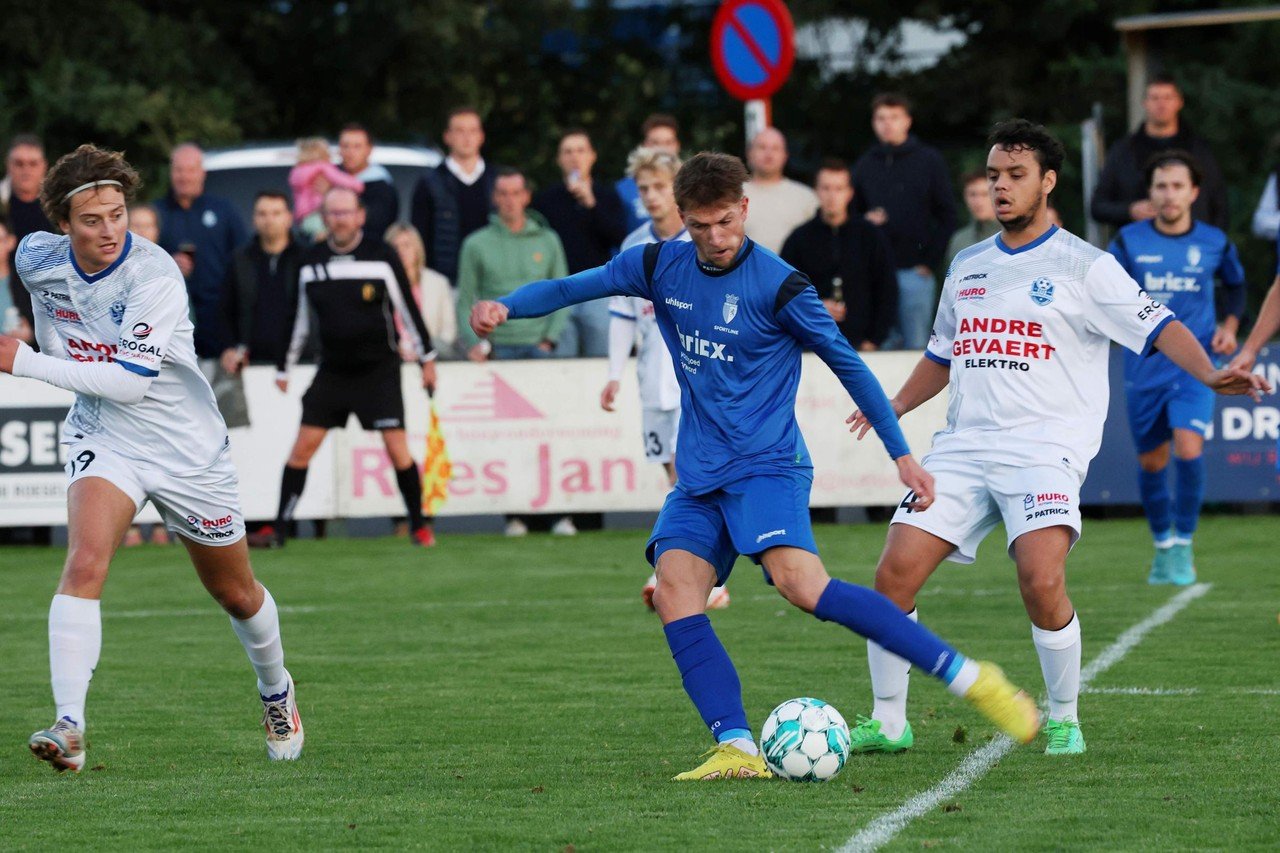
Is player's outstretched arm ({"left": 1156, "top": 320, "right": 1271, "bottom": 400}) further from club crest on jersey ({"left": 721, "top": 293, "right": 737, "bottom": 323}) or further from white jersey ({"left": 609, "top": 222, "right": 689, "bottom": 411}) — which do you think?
white jersey ({"left": 609, "top": 222, "right": 689, "bottom": 411})

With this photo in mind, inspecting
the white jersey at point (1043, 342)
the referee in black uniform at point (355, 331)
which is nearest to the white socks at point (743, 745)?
the white jersey at point (1043, 342)

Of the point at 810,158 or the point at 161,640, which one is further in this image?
the point at 810,158

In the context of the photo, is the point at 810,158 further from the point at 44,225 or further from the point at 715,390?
the point at 715,390

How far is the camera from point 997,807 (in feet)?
19.7

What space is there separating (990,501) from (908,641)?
0.82 m

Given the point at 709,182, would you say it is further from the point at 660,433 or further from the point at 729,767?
the point at 660,433

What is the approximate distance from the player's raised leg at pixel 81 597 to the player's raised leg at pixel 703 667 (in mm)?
1800

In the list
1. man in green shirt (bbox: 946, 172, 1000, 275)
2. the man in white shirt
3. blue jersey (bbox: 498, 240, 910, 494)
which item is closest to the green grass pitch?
blue jersey (bbox: 498, 240, 910, 494)

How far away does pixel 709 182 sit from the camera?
633 cm

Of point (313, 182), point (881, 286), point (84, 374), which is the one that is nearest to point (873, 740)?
point (84, 374)

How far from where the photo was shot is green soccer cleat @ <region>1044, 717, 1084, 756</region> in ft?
22.6

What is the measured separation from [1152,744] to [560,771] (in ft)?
6.49

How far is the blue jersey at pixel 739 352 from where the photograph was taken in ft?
21.2

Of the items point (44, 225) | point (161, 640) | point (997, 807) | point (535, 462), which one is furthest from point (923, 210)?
point (997, 807)
